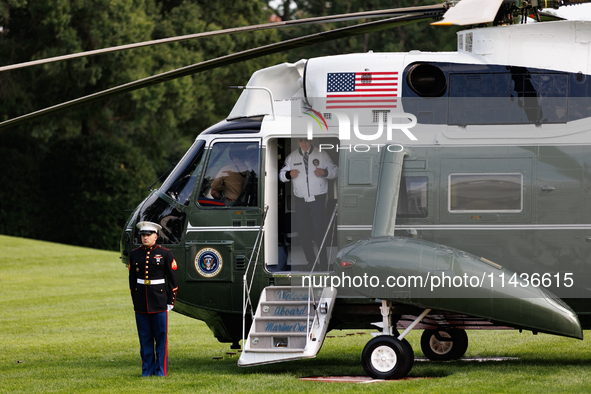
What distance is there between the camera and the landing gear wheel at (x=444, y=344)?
9820mm

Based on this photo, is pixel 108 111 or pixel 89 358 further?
pixel 108 111

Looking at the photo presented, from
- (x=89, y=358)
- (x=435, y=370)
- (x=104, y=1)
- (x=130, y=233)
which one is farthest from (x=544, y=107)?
(x=104, y=1)

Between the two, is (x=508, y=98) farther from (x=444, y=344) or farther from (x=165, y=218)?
(x=165, y=218)

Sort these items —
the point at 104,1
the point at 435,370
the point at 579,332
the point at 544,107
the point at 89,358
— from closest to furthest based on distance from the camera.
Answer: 1. the point at 579,332
2. the point at 544,107
3. the point at 435,370
4. the point at 89,358
5. the point at 104,1

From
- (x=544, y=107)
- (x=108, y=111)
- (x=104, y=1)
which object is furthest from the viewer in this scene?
(x=108, y=111)

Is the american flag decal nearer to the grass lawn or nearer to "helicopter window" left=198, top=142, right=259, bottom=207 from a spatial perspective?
"helicopter window" left=198, top=142, right=259, bottom=207

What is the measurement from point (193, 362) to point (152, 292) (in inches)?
73.7

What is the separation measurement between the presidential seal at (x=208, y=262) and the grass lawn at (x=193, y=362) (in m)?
1.10

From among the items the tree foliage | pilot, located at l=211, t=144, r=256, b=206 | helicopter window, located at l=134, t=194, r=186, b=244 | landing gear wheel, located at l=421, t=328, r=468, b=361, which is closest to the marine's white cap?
helicopter window, located at l=134, t=194, r=186, b=244

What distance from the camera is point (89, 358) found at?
10.3 metres

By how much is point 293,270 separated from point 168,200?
64.2 inches

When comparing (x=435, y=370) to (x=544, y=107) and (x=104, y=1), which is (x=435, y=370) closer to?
(x=544, y=107)

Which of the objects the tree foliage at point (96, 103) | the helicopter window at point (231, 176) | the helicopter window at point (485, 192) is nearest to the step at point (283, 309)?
the helicopter window at point (231, 176)

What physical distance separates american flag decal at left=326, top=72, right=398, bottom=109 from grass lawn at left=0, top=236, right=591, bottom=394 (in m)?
2.94
